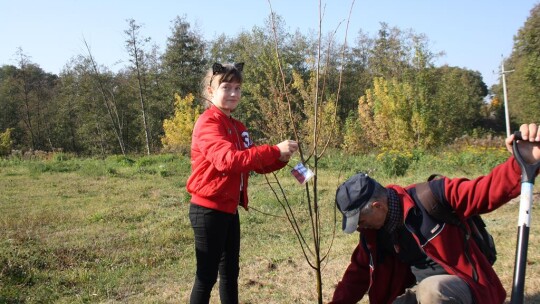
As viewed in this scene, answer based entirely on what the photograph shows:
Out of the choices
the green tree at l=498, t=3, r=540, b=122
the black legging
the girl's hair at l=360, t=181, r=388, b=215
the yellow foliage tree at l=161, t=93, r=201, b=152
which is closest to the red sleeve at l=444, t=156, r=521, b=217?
the girl's hair at l=360, t=181, r=388, b=215

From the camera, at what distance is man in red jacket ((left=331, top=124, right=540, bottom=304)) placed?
6.17 feet

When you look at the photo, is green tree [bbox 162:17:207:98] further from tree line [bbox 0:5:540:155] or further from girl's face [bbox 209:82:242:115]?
girl's face [bbox 209:82:242:115]

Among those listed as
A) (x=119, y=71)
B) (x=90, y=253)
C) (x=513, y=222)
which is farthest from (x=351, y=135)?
(x=119, y=71)

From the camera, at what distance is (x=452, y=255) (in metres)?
2.08

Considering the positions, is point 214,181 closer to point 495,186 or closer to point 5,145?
point 495,186

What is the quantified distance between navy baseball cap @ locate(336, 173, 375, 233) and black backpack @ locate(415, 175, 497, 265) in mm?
231

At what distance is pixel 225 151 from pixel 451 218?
1100 millimetres

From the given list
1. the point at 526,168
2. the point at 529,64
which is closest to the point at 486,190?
the point at 526,168

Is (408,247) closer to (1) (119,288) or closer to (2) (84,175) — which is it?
(1) (119,288)

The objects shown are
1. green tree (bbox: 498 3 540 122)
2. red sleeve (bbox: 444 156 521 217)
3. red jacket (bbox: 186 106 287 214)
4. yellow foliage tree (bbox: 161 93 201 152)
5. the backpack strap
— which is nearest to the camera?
red sleeve (bbox: 444 156 521 217)

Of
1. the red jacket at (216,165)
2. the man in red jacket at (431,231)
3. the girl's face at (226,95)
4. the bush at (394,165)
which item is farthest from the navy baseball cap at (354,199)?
the bush at (394,165)

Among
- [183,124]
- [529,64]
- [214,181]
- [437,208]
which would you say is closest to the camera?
[437,208]

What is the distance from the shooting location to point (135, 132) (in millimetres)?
34469

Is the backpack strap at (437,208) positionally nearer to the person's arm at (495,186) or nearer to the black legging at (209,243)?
the person's arm at (495,186)
